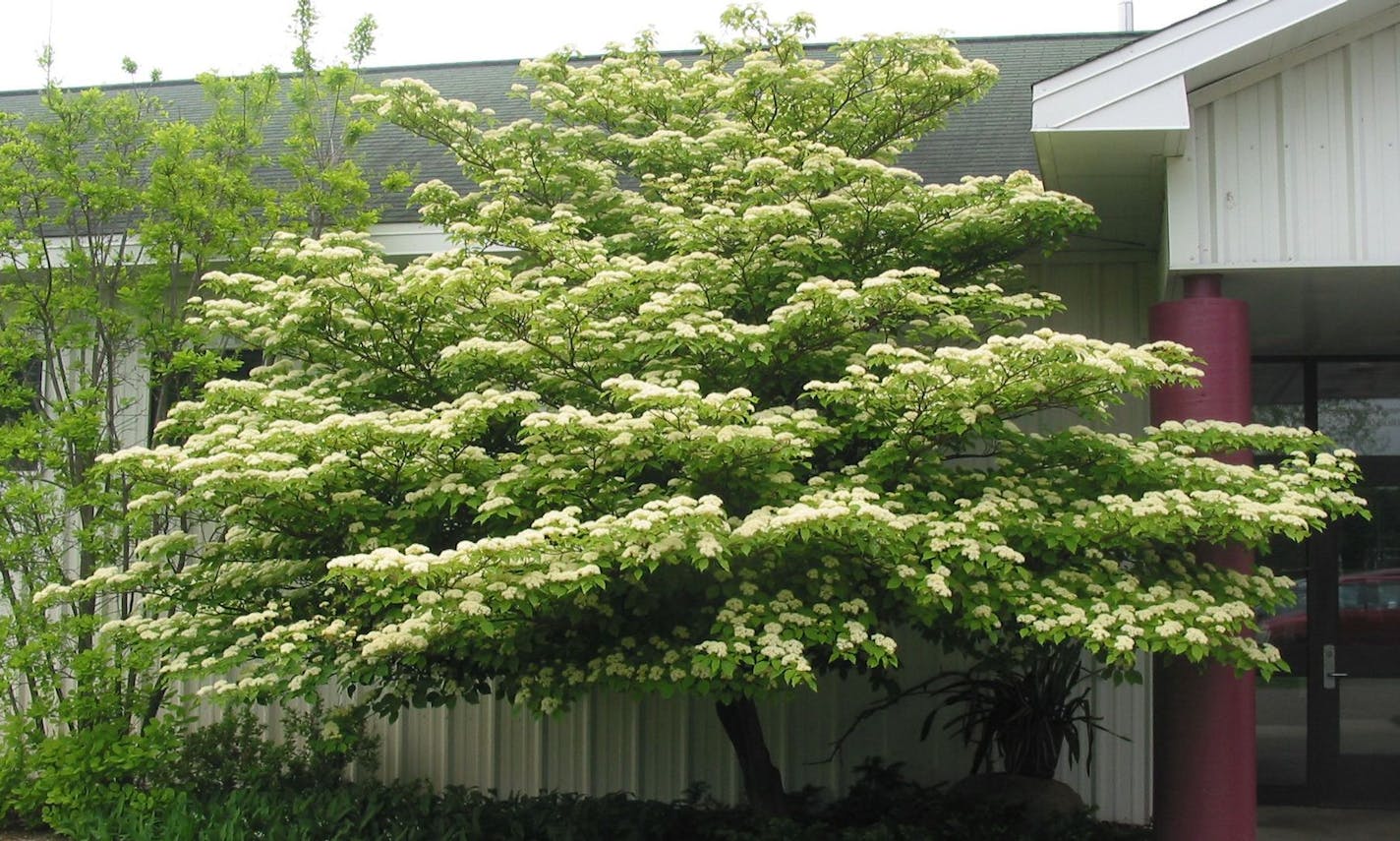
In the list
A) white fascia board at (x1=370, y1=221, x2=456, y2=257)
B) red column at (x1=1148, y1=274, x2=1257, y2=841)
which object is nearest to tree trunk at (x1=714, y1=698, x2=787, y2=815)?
red column at (x1=1148, y1=274, x2=1257, y2=841)

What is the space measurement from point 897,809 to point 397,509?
12.1 feet

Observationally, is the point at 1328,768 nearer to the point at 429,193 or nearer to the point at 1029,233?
the point at 1029,233

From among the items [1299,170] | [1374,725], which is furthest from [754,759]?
[1374,725]

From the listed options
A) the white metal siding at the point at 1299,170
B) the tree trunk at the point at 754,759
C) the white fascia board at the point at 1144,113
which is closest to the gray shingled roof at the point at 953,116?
the white metal siding at the point at 1299,170

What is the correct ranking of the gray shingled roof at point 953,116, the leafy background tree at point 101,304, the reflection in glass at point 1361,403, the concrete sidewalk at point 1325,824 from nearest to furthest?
the leafy background tree at point 101,304
the concrete sidewalk at point 1325,824
the reflection in glass at point 1361,403
the gray shingled roof at point 953,116

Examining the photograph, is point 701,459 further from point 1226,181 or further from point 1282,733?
point 1282,733

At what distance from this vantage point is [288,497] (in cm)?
552

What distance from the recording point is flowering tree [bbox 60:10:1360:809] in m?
5.06

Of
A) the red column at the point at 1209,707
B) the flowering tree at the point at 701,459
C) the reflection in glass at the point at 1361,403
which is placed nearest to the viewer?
the flowering tree at the point at 701,459

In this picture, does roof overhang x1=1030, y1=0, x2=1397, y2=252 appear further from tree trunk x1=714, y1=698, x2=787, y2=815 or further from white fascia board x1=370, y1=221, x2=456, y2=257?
white fascia board x1=370, y1=221, x2=456, y2=257

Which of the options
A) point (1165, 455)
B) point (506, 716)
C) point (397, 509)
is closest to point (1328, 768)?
point (1165, 455)

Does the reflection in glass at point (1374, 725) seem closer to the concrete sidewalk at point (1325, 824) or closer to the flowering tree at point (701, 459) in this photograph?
the concrete sidewalk at point (1325, 824)

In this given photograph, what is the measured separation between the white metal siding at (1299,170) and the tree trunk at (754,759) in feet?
11.0

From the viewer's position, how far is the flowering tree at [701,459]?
5062mm
